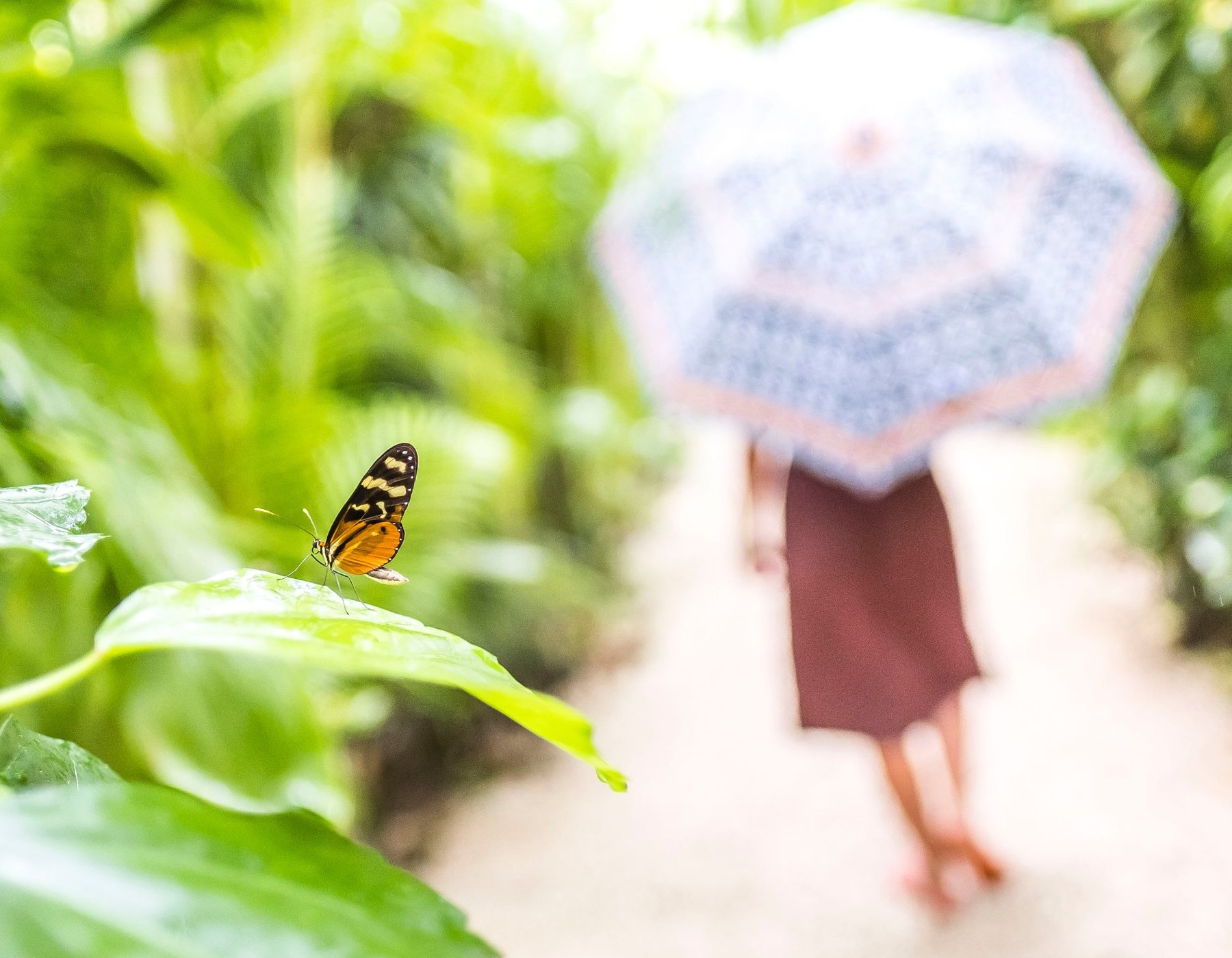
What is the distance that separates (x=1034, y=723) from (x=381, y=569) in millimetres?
2045

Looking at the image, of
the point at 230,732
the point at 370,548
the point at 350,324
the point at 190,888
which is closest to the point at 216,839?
the point at 190,888

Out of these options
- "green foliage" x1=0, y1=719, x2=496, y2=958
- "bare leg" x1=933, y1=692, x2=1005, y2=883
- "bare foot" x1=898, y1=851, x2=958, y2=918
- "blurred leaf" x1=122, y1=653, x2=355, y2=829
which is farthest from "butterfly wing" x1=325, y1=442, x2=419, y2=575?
"bare foot" x1=898, y1=851, x2=958, y2=918

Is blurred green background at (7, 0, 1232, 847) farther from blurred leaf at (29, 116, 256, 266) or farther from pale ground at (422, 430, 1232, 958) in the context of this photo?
pale ground at (422, 430, 1232, 958)

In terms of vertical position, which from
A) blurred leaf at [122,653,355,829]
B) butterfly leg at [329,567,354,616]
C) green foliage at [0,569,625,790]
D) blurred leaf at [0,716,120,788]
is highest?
green foliage at [0,569,625,790]

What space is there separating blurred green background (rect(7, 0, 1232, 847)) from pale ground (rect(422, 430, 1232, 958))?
260 mm

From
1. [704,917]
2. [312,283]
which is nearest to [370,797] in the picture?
[704,917]

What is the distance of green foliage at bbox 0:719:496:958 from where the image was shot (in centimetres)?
26

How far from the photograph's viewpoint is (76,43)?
1025 mm

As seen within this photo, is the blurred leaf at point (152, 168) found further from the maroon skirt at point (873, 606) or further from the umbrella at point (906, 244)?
the maroon skirt at point (873, 606)

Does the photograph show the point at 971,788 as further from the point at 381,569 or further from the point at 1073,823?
the point at 381,569

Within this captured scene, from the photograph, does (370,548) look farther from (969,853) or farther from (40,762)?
(969,853)

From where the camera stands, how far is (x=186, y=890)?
0.27 metres

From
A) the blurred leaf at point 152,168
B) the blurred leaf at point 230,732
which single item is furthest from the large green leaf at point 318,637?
the blurred leaf at point 152,168

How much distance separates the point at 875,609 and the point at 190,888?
1.31 m
